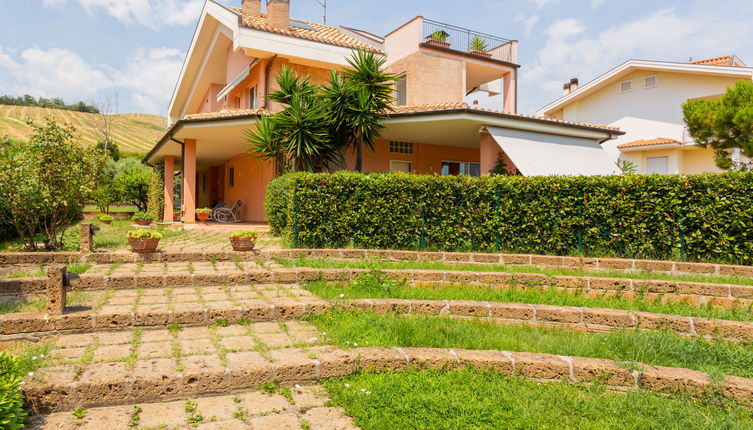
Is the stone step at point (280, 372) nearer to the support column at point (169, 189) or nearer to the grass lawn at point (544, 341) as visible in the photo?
the grass lawn at point (544, 341)

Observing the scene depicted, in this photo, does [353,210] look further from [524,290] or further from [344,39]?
[344,39]

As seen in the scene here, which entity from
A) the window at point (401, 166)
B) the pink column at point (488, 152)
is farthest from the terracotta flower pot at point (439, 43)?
the pink column at point (488, 152)

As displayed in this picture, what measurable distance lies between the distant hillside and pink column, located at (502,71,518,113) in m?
52.3

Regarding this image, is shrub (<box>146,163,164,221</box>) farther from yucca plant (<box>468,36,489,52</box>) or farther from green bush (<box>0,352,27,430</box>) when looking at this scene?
green bush (<box>0,352,27,430</box>)

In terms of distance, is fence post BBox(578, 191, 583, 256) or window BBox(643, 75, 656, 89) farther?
window BBox(643, 75, 656, 89)

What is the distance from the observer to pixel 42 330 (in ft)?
13.9

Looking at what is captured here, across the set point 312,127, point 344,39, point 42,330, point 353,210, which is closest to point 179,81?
point 344,39

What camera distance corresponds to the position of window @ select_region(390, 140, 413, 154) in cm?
1584

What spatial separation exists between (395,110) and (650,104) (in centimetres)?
1653

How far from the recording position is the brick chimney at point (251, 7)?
59.9 ft

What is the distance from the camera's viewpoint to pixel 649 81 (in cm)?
2239

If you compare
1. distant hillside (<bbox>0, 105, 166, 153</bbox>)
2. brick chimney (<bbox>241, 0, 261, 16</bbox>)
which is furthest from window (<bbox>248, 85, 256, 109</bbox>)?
distant hillside (<bbox>0, 105, 166, 153</bbox>)

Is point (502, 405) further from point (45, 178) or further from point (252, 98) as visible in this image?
point (252, 98)

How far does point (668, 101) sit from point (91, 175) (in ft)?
79.6
